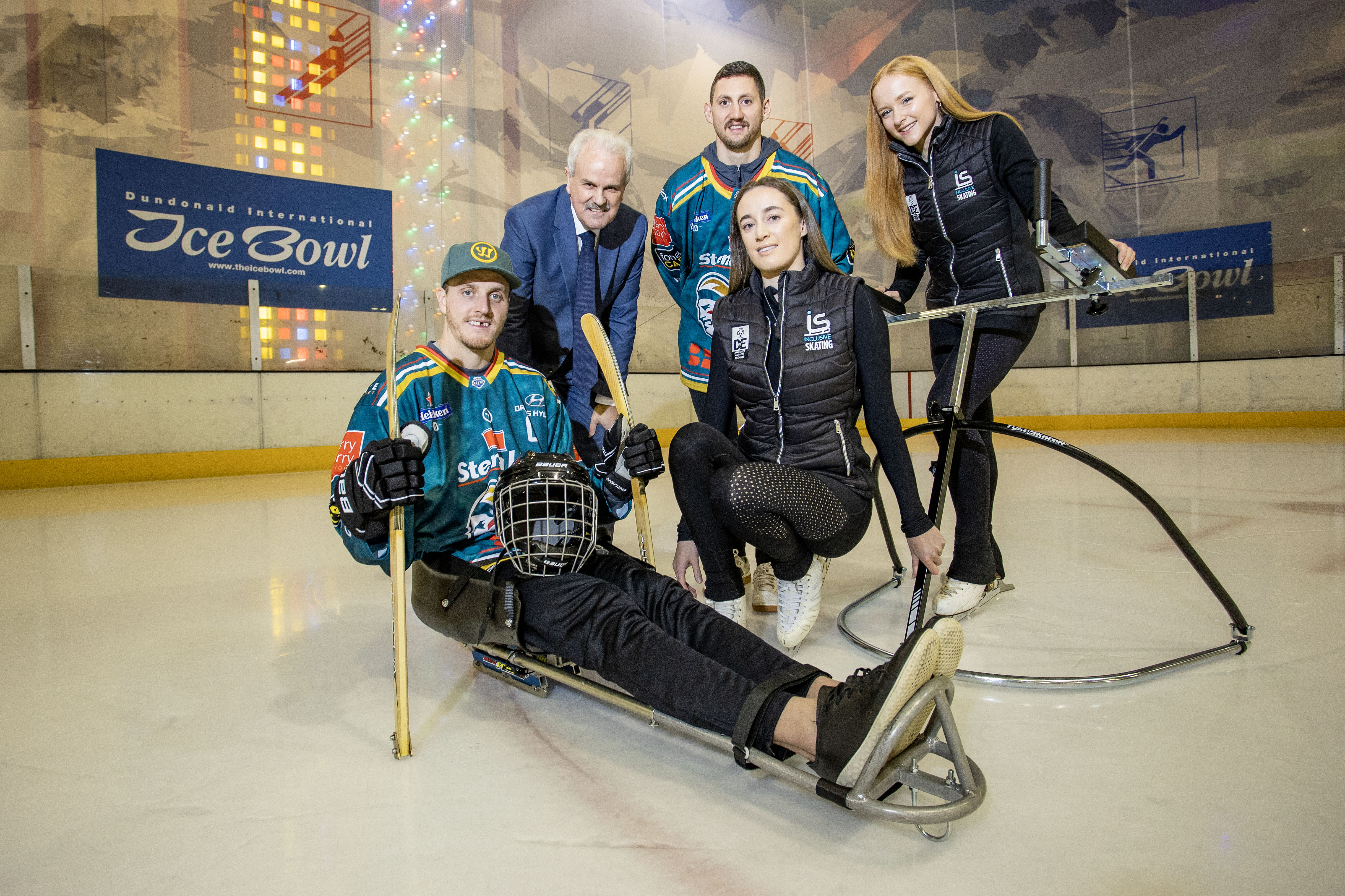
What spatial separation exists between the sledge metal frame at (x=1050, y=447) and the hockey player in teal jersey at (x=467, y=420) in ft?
2.29

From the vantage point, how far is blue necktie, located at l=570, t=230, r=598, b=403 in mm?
2539

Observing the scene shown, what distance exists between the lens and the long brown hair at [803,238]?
182 cm

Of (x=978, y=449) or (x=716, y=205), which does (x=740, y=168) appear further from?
(x=978, y=449)

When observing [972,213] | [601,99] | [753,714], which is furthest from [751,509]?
[601,99]

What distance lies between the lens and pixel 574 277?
2.55 metres

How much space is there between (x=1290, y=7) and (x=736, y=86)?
1046 cm

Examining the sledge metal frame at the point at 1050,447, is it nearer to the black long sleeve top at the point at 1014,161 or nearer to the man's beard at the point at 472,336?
the black long sleeve top at the point at 1014,161

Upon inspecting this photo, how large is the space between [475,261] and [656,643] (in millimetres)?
891

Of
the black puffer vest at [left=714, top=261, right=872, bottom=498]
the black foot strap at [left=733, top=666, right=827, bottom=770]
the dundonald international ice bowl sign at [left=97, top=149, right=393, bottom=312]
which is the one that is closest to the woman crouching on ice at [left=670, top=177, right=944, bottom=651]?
the black puffer vest at [left=714, top=261, right=872, bottom=498]

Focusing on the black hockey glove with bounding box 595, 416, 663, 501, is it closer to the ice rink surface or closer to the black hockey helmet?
the black hockey helmet

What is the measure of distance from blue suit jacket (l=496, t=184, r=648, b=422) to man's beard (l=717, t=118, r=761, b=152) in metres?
0.36

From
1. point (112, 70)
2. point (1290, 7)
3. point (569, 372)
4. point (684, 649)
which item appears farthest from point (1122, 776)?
point (1290, 7)

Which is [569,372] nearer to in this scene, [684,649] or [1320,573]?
[684,649]

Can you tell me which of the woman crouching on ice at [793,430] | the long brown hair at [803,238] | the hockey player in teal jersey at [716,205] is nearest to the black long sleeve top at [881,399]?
the woman crouching on ice at [793,430]
